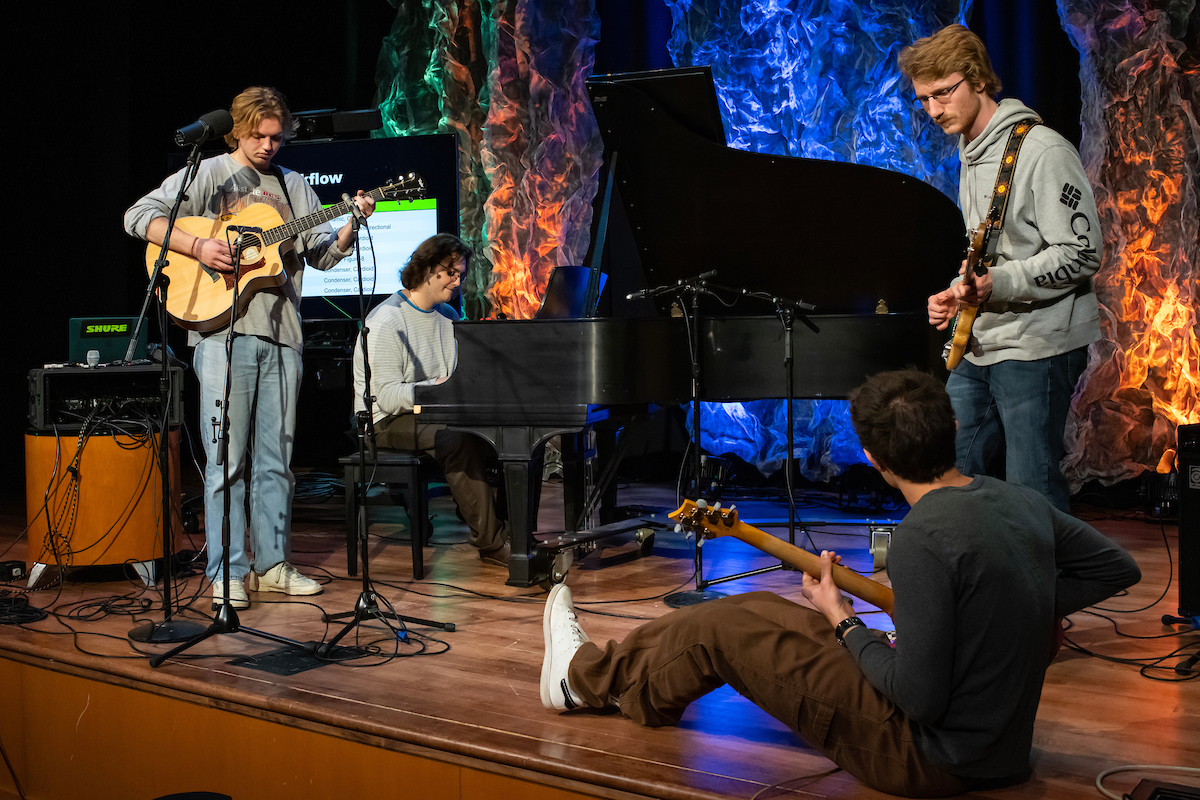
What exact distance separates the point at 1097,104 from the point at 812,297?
2323 mm

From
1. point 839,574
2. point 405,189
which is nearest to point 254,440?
point 405,189

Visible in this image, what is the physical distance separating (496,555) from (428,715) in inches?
78.5

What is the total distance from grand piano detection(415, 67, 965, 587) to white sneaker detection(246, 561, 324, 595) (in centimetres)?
79

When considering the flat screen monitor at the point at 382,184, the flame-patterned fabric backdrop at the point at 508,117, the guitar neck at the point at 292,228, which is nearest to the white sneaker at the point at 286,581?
the guitar neck at the point at 292,228

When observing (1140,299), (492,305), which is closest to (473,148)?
(492,305)

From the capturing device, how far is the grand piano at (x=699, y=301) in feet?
12.5

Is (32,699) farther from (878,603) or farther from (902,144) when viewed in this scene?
(902,144)

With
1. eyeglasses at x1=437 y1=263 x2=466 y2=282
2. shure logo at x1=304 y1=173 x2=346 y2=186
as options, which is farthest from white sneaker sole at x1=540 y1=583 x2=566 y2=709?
shure logo at x1=304 y1=173 x2=346 y2=186

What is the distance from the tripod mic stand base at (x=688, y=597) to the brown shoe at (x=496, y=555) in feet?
3.19

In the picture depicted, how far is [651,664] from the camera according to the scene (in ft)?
7.49

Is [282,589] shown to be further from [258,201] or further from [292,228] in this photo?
[258,201]

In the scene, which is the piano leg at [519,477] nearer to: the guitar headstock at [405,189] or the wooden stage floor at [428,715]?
the wooden stage floor at [428,715]

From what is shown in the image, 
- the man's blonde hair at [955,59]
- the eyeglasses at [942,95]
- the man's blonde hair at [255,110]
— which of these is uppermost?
the man's blonde hair at [255,110]

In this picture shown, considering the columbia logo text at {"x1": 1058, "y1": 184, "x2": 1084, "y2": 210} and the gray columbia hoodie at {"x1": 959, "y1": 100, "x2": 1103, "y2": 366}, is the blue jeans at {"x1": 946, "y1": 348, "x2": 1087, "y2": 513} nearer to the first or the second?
the gray columbia hoodie at {"x1": 959, "y1": 100, "x2": 1103, "y2": 366}
